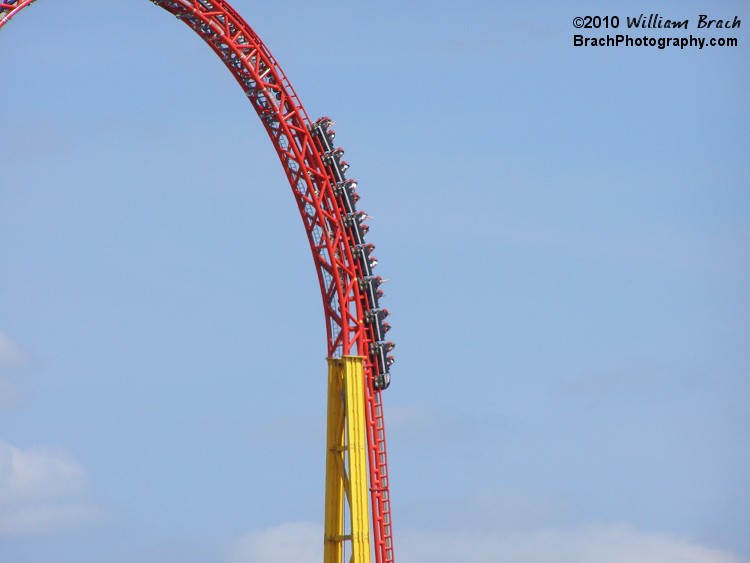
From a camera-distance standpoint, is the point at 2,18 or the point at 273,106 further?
the point at 273,106

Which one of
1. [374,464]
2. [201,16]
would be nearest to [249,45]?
[201,16]

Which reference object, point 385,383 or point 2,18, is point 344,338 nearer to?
point 385,383

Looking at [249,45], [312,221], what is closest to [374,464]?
[312,221]

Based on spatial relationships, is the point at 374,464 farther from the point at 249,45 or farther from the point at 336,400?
the point at 249,45

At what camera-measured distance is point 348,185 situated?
68.9m

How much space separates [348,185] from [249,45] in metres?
5.60

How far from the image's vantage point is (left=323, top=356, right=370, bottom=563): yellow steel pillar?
66.6 metres

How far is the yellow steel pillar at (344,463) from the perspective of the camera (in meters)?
66.6

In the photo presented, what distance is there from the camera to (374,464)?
68438mm

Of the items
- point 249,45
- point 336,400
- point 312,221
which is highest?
point 249,45

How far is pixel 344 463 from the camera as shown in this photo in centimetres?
6731

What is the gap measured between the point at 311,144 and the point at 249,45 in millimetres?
3816

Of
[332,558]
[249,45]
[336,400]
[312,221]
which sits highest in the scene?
[249,45]

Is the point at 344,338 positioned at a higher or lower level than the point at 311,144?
lower
